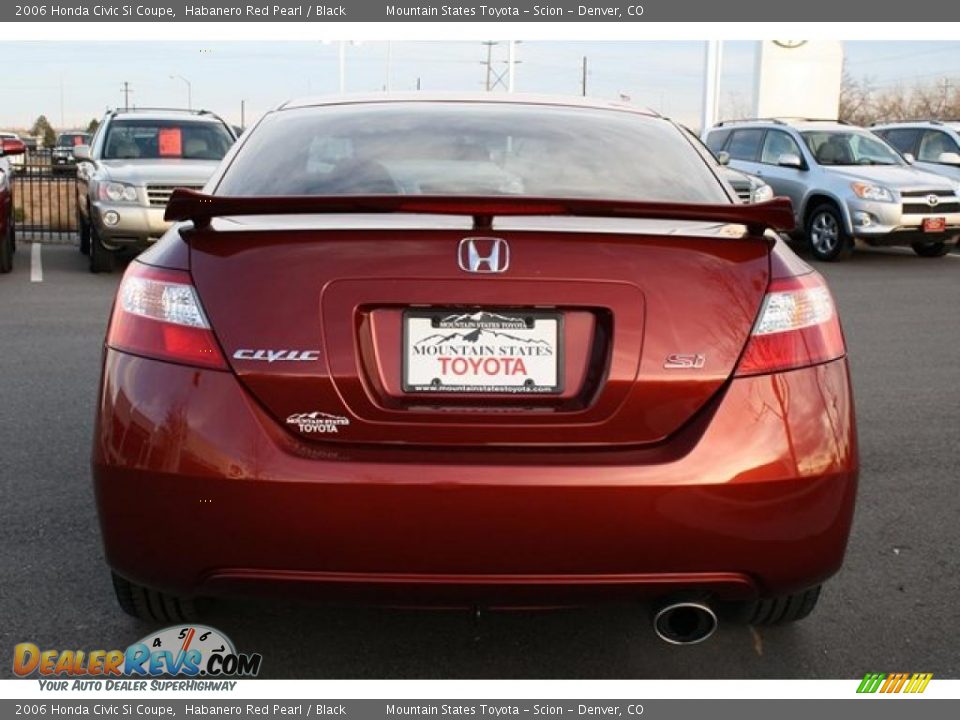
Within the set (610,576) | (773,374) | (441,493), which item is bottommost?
(610,576)

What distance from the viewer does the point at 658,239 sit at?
9.66 ft

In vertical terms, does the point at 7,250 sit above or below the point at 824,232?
below

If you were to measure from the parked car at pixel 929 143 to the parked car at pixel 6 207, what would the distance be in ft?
38.8

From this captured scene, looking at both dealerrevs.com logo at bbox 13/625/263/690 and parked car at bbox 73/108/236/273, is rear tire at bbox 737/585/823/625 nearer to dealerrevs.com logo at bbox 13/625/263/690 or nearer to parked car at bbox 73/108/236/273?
dealerrevs.com logo at bbox 13/625/263/690

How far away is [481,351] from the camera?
286cm

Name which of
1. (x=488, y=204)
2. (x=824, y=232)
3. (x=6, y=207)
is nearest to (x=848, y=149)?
(x=824, y=232)

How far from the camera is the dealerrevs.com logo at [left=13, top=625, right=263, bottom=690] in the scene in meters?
3.28

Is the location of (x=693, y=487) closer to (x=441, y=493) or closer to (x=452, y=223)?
(x=441, y=493)

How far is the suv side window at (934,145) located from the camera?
1853cm

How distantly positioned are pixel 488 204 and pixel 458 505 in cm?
71

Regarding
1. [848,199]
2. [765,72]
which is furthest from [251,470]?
[765,72]

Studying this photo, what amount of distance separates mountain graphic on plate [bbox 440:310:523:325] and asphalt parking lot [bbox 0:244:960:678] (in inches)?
31.2

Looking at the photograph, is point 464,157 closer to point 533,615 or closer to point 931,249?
point 533,615

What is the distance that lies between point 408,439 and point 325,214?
2.06 feet
